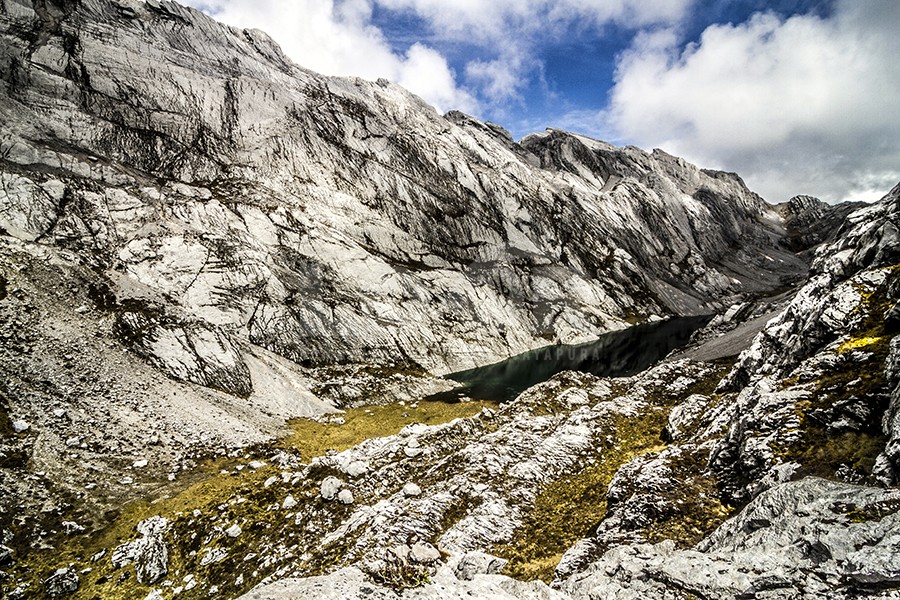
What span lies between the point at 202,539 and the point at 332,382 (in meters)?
36.3

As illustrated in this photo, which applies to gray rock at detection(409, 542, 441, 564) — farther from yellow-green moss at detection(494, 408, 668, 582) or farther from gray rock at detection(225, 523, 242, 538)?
gray rock at detection(225, 523, 242, 538)

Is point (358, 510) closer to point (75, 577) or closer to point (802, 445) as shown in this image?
point (75, 577)

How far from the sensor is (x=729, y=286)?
493ft

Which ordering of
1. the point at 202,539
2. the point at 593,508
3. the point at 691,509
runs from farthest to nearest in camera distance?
the point at 202,539 → the point at 593,508 → the point at 691,509

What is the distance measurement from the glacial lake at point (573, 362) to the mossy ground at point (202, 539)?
125ft

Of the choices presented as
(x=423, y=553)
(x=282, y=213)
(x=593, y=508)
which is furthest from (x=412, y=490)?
(x=282, y=213)

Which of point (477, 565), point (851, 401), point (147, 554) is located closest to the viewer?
point (851, 401)

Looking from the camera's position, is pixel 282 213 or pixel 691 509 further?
pixel 282 213

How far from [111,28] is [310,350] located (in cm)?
9206

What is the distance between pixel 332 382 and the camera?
183ft

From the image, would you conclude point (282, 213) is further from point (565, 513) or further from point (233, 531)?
point (565, 513)

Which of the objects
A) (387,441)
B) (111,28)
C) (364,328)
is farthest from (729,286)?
(111,28)

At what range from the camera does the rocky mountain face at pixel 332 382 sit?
12.5 meters

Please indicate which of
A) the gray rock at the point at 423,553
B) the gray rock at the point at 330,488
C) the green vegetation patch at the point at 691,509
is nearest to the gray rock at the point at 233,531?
the gray rock at the point at 330,488
